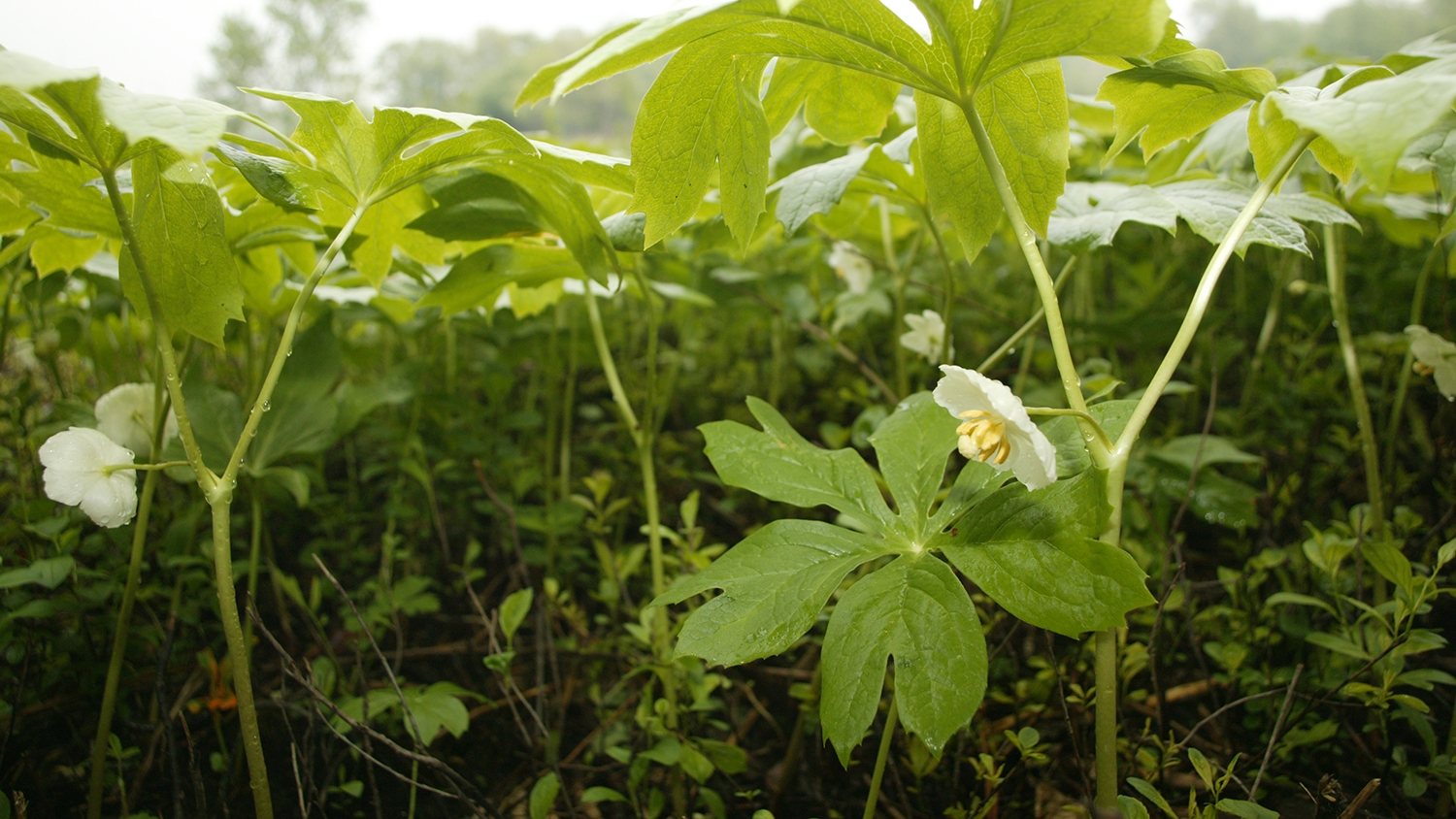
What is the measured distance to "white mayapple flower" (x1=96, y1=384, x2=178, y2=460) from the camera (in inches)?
42.6

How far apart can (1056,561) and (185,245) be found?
0.93 m

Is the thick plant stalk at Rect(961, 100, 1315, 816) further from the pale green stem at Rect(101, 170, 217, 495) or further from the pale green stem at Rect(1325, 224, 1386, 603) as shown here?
the pale green stem at Rect(101, 170, 217, 495)

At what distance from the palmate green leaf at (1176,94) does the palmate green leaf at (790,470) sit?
0.43m

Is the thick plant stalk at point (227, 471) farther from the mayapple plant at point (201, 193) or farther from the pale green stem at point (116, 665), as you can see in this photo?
the pale green stem at point (116, 665)

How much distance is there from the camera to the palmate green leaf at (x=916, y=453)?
30.5 inches

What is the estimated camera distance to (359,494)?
5.58ft

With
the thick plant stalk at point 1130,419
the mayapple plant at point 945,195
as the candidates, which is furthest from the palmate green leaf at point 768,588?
the thick plant stalk at point 1130,419

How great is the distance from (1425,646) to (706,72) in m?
1.01

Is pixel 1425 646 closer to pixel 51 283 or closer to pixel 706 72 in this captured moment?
pixel 706 72

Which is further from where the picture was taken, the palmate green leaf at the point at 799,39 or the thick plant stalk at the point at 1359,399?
the thick plant stalk at the point at 1359,399

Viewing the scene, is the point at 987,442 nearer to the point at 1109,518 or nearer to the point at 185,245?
the point at 1109,518

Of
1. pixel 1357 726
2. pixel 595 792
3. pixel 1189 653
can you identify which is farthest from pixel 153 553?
pixel 1357 726

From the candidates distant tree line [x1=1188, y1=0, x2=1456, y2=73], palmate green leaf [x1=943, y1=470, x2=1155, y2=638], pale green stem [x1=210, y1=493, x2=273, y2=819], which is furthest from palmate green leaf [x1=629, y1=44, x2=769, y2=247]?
distant tree line [x1=1188, y1=0, x2=1456, y2=73]

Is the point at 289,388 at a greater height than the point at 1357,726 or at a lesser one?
greater
